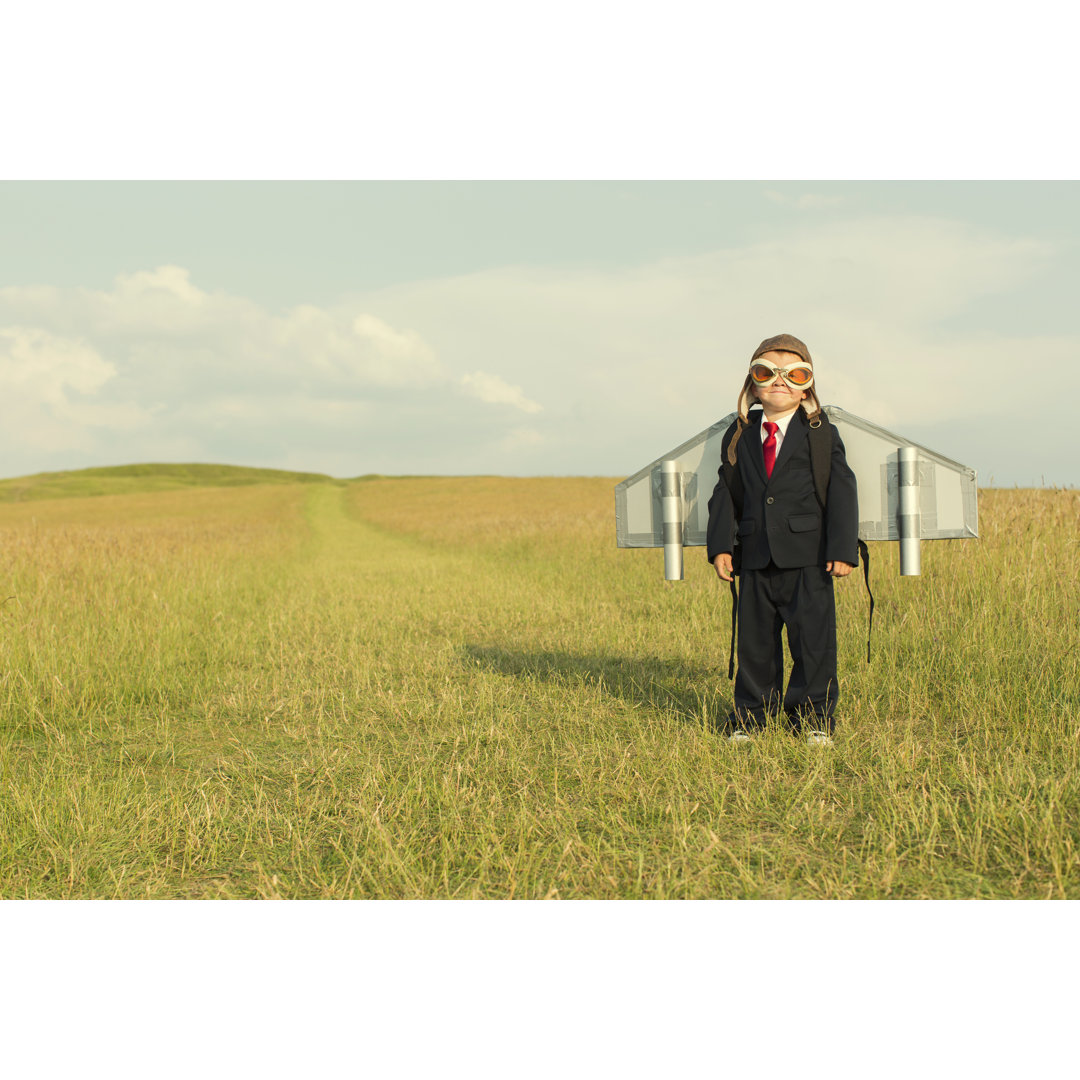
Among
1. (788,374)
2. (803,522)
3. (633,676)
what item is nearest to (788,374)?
(788,374)

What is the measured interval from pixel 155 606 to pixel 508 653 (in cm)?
373

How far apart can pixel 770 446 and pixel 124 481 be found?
10384 centimetres

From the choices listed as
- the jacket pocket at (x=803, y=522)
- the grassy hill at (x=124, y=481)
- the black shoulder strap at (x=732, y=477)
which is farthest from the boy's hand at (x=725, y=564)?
the grassy hill at (x=124, y=481)

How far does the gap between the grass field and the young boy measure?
313 millimetres

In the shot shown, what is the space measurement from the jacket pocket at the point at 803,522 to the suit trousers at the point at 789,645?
8.9 inches

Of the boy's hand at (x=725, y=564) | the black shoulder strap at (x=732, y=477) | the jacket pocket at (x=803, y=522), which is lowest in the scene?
the boy's hand at (x=725, y=564)

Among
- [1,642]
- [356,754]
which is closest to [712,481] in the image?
[356,754]

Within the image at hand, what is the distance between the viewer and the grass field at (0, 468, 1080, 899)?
296 centimetres

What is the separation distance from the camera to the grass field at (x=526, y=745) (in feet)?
9.70

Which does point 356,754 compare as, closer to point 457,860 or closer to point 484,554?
point 457,860

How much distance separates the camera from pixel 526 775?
155 inches

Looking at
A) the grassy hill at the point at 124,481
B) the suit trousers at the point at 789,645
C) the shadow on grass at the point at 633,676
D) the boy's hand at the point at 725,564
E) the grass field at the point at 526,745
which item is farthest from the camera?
the grassy hill at the point at 124,481

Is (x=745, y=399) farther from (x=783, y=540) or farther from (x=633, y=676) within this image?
(x=633, y=676)

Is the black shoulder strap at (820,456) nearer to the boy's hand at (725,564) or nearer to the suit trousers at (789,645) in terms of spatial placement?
the suit trousers at (789,645)
